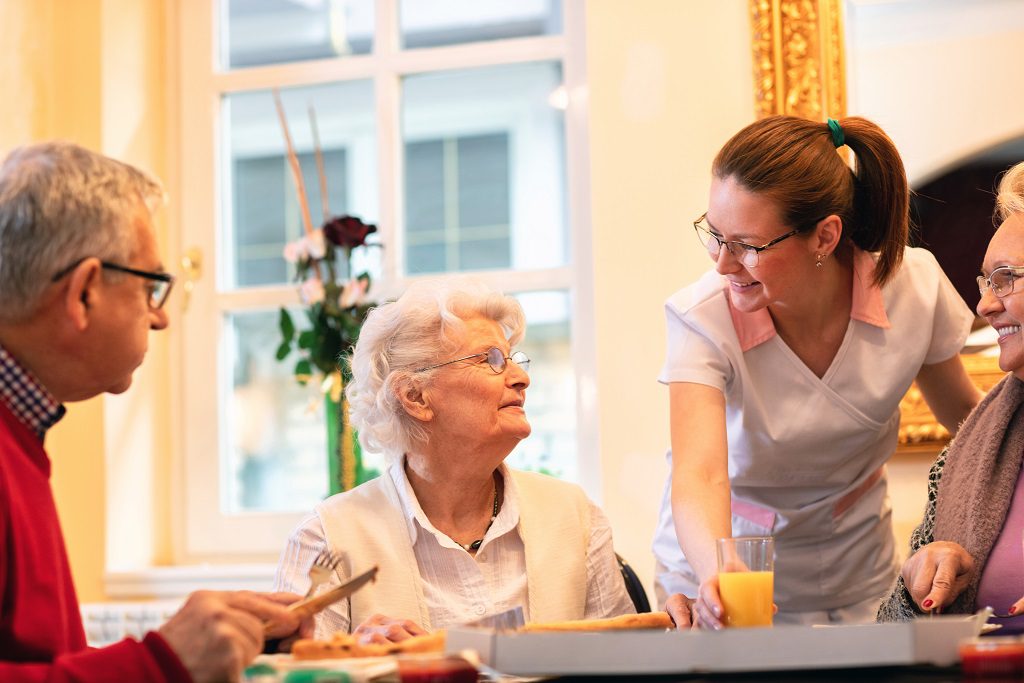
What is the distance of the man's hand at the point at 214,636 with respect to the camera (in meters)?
1.08

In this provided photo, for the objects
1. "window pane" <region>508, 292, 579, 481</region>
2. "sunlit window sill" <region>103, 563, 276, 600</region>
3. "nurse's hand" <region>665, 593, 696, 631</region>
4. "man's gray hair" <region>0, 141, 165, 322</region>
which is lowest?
"sunlit window sill" <region>103, 563, 276, 600</region>

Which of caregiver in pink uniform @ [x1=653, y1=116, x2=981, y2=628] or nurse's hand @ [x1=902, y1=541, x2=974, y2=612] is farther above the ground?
caregiver in pink uniform @ [x1=653, y1=116, x2=981, y2=628]

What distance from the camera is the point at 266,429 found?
335cm

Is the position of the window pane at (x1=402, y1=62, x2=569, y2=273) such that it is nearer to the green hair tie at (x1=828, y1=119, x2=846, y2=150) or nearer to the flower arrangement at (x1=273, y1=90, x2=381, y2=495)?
the flower arrangement at (x1=273, y1=90, x2=381, y2=495)

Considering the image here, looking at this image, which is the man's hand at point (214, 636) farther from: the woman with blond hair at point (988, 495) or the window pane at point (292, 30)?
the window pane at point (292, 30)

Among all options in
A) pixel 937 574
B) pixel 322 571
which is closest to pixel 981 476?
pixel 937 574

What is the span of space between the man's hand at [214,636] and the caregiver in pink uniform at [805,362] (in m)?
0.84

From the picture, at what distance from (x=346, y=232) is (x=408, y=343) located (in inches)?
40.2

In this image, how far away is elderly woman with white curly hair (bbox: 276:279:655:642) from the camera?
1.82 metres

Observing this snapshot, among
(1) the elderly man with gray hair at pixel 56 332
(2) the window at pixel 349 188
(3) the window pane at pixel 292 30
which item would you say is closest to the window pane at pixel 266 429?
(2) the window at pixel 349 188

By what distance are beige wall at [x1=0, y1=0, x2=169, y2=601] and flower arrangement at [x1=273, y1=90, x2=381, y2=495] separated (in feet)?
1.64

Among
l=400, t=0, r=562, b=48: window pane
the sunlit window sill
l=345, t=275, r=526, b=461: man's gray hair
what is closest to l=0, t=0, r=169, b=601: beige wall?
the sunlit window sill

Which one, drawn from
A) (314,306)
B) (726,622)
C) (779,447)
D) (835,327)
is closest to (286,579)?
(726,622)

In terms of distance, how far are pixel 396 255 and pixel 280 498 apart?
748 millimetres
